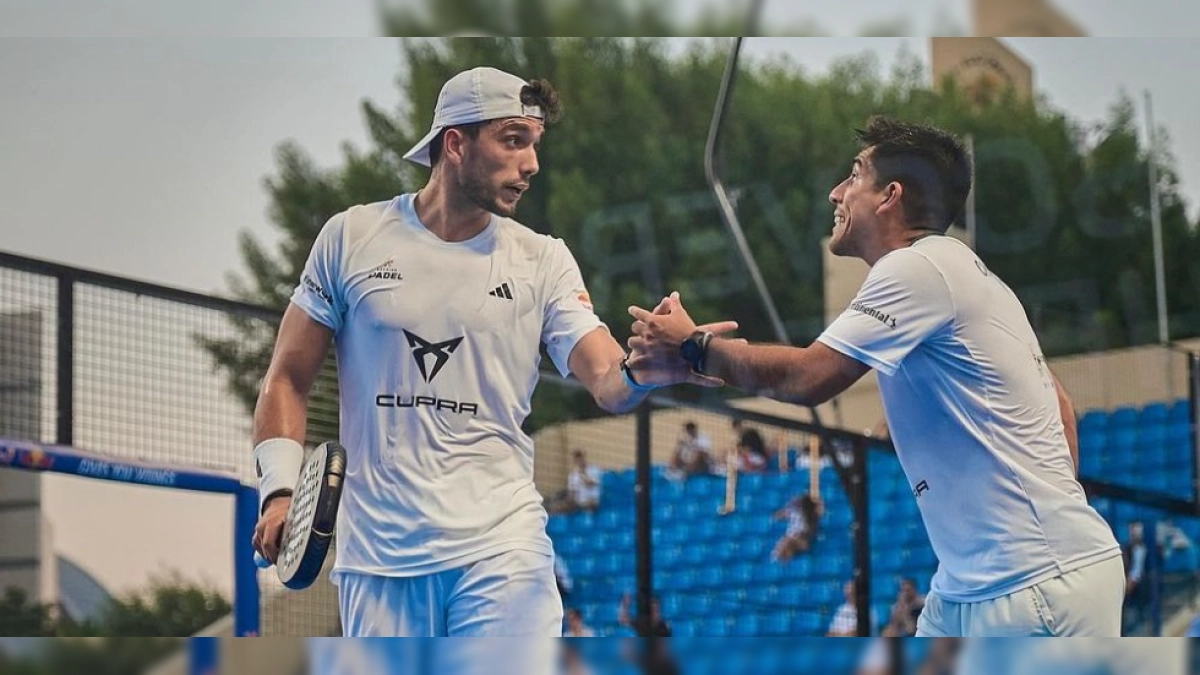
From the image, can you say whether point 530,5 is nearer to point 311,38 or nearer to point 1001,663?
point 311,38

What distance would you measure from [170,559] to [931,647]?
1844 millimetres

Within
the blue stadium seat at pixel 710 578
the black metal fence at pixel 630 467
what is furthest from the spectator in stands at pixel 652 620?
the blue stadium seat at pixel 710 578

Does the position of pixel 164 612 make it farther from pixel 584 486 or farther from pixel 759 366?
pixel 759 366

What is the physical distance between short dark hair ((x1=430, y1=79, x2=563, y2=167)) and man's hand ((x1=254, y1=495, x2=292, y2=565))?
775 millimetres

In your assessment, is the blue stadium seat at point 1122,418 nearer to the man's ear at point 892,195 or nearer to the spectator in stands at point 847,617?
the spectator in stands at point 847,617

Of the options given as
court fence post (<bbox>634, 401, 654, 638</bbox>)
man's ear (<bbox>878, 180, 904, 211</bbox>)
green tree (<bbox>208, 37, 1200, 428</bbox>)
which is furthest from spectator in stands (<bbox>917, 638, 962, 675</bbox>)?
court fence post (<bbox>634, 401, 654, 638</bbox>)

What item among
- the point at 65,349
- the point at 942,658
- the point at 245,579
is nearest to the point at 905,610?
the point at 942,658

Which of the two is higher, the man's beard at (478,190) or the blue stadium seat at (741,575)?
the man's beard at (478,190)

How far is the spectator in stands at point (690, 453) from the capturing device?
4336mm

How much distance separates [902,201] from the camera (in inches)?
121

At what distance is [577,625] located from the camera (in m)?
4.11

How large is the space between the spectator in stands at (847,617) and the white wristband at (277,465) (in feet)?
5.75

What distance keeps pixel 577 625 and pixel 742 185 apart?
143cm

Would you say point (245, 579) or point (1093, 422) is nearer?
point (245, 579)
